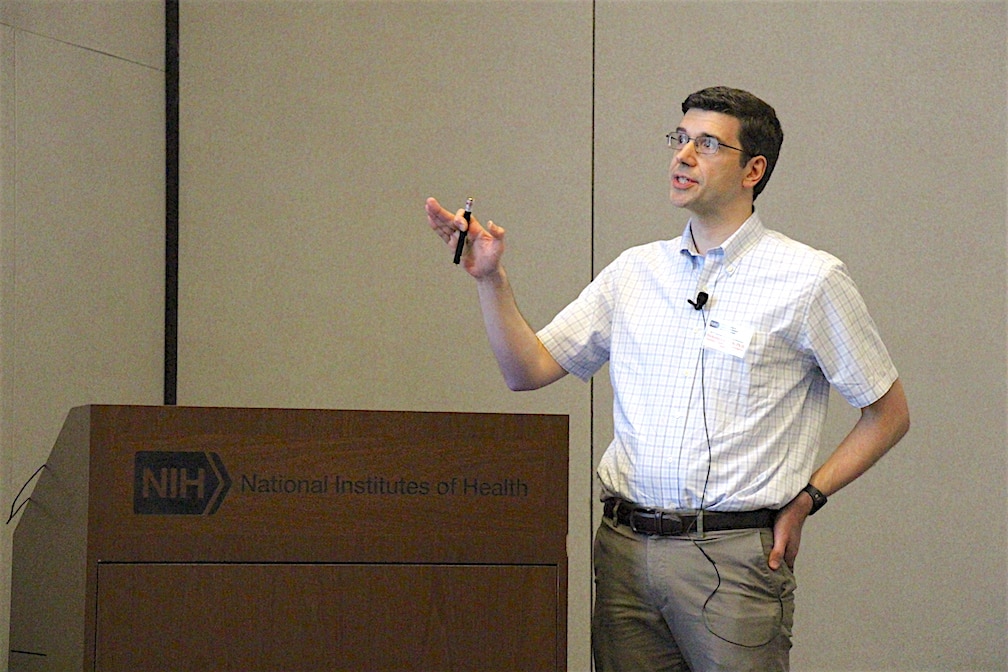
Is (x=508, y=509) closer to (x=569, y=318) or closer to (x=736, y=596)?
(x=736, y=596)

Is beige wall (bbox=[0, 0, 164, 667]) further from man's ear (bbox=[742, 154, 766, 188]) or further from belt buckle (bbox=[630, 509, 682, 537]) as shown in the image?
man's ear (bbox=[742, 154, 766, 188])

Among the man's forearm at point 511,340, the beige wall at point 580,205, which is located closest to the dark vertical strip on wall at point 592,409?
the beige wall at point 580,205

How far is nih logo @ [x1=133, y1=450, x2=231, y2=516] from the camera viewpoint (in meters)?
1.51

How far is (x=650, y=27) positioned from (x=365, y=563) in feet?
8.94

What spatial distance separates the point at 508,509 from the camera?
1.56 metres

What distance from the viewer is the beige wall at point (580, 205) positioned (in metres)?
3.72

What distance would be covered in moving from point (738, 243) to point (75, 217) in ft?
6.99

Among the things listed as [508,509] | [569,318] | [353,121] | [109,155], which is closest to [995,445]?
[569,318]

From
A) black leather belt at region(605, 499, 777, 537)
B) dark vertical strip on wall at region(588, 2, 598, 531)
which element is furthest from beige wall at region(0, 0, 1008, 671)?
black leather belt at region(605, 499, 777, 537)

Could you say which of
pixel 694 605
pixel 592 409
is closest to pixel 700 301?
pixel 694 605

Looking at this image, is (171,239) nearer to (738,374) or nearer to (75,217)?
(75,217)

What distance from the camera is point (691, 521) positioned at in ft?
6.58

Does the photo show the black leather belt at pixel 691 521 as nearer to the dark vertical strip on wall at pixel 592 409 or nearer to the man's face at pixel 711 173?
the man's face at pixel 711 173

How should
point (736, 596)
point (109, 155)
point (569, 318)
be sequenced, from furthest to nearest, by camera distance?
point (109, 155)
point (569, 318)
point (736, 596)
